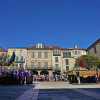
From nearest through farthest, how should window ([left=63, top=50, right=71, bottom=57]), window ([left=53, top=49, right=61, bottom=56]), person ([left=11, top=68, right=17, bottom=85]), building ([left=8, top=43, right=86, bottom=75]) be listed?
person ([left=11, top=68, right=17, bottom=85]) → building ([left=8, top=43, right=86, bottom=75]) → window ([left=53, top=49, right=61, bottom=56]) → window ([left=63, top=50, right=71, bottom=57])

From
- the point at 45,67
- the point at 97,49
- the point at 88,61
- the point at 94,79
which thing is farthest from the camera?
the point at 45,67

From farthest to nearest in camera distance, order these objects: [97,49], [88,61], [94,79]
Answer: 1. [97,49]
2. [88,61]
3. [94,79]

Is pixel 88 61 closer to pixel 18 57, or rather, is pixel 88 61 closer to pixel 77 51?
pixel 77 51

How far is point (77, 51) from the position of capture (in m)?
39.3

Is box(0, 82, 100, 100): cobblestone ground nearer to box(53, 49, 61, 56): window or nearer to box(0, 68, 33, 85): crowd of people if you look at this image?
box(0, 68, 33, 85): crowd of people

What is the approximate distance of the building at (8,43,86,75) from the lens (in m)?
37.3

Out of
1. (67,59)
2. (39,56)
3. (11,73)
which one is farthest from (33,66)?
(11,73)

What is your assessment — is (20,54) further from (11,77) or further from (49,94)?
(49,94)

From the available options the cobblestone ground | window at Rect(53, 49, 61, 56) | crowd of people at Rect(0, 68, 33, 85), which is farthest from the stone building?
the cobblestone ground

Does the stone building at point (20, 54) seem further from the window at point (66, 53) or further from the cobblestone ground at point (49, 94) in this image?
the cobblestone ground at point (49, 94)

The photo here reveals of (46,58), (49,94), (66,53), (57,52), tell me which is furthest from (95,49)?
(49,94)

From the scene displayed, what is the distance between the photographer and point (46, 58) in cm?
3838

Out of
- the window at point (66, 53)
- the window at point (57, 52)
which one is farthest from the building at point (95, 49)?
the window at point (57, 52)

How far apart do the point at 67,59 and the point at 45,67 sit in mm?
7768
